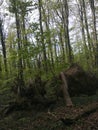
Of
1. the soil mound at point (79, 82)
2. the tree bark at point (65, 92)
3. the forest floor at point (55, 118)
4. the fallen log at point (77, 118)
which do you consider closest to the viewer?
the forest floor at point (55, 118)

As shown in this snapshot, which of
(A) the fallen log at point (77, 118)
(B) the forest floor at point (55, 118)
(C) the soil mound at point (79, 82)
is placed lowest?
Answer: (B) the forest floor at point (55, 118)

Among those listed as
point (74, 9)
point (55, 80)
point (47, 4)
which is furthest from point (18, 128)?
point (74, 9)

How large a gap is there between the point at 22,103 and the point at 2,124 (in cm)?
234

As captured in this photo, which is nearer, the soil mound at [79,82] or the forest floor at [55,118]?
the forest floor at [55,118]

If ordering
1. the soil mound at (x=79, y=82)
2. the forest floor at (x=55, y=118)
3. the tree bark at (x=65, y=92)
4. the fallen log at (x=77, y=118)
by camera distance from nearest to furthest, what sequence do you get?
the forest floor at (x=55, y=118) → the fallen log at (x=77, y=118) → the tree bark at (x=65, y=92) → the soil mound at (x=79, y=82)

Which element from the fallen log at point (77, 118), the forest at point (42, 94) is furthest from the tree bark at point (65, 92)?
the fallen log at point (77, 118)

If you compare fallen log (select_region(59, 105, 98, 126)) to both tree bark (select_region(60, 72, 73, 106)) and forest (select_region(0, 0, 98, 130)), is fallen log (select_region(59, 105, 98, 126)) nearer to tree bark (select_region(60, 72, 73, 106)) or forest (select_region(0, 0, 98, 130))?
forest (select_region(0, 0, 98, 130))

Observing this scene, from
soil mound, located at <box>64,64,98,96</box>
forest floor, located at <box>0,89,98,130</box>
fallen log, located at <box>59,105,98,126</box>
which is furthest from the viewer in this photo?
soil mound, located at <box>64,64,98,96</box>

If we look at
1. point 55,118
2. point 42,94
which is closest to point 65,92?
point 42,94

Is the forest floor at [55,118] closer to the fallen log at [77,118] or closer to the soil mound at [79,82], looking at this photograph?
the fallen log at [77,118]

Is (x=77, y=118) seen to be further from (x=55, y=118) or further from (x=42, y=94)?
(x=42, y=94)

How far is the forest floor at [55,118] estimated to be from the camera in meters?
10.8

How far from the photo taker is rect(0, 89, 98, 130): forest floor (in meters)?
10.8

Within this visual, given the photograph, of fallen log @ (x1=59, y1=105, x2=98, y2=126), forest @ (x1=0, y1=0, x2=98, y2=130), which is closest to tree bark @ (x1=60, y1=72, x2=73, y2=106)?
forest @ (x1=0, y1=0, x2=98, y2=130)
